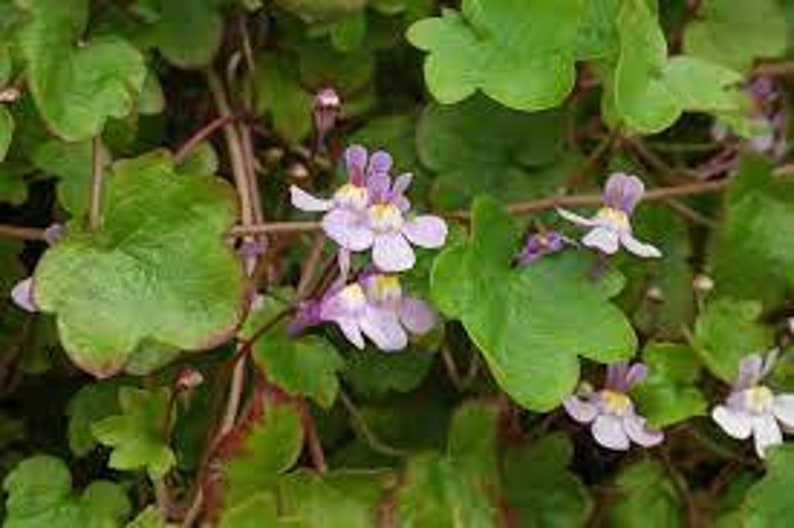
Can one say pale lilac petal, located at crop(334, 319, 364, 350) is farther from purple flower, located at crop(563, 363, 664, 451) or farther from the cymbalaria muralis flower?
purple flower, located at crop(563, 363, 664, 451)

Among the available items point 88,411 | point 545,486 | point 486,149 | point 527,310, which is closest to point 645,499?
point 545,486

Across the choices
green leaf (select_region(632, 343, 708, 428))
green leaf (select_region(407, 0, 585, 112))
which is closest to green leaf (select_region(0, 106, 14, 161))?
green leaf (select_region(407, 0, 585, 112))

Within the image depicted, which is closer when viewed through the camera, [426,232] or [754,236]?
[426,232]

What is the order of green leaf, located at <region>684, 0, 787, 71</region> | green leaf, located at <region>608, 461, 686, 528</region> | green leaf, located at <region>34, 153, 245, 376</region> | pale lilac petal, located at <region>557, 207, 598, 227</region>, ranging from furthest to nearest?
green leaf, located at <region>684, 0, 787, 71</region>, green leaf, located at <region>608, 461, 686, 528</region>, pale lilac petal, located at <region>557, 207, 598, 227</region>, green leaf, located at <region>34, 153, 245, 376</region>

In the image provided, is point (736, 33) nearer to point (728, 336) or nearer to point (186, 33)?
point (728, 336)

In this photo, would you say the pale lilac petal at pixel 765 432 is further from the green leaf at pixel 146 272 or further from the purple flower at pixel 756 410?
the green leaf at pixel 146 272

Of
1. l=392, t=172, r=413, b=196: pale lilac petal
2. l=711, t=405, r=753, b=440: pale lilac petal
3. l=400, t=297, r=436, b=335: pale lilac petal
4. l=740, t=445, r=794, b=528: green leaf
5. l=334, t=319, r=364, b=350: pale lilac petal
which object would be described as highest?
l=392, t=172, r=413, b=196: pale lilac petal
